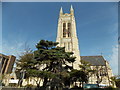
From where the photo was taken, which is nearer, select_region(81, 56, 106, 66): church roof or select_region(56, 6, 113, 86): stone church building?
select_region(56, 6, 113, 86): stone church building

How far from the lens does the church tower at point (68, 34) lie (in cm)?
3198

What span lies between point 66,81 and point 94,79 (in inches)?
720

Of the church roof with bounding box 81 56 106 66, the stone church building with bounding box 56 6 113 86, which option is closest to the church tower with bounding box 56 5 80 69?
the stone church building with bounding box 56 6 113 86

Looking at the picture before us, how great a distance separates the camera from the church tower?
105ft

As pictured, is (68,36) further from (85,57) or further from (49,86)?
(49,86)

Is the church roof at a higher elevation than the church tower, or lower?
lower

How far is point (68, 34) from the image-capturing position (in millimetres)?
36281

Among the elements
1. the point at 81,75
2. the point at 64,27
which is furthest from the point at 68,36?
the point at 81,75

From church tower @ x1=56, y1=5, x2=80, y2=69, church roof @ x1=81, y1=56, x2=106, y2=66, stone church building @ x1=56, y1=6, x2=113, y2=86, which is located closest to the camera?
stone church building @ x1=56, y1=6, x2=113, y2=86

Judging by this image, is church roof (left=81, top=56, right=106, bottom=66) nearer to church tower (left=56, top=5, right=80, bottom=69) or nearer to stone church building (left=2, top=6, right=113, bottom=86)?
stone church building (left=2, top=6, right=113, bottom=86)

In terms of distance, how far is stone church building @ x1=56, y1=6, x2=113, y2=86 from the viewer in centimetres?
3165

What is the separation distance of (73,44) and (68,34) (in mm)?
5408

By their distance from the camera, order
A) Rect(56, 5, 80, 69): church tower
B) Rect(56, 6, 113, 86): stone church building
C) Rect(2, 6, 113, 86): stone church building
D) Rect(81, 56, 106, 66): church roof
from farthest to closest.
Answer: Rect(81, 56, 106, 66): church roof < Rect(56, 5, 80, 69): church tower < Rect(56, 6, 113, 86): stone church building < Rect(2, 6, 113, 86): stone church building

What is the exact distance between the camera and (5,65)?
31.5 m
